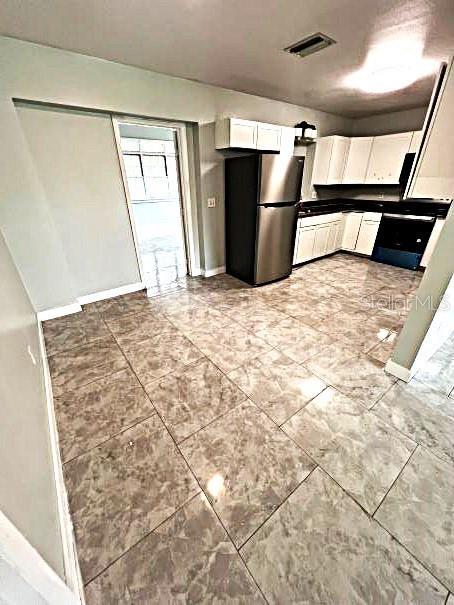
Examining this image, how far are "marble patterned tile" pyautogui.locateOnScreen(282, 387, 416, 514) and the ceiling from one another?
2773 mm

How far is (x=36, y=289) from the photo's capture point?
2.62 meters

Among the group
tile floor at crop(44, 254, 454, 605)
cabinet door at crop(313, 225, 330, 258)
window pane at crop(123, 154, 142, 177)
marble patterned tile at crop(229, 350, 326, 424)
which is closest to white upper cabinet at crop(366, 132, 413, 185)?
cabinet door at crop(313, 225, 330, 258)

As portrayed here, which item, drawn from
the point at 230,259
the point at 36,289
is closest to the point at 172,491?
the point at 36,289

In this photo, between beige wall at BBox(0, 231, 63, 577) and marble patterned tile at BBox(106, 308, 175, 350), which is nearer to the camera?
beige wall at BBox(0, 231, 63, 577)

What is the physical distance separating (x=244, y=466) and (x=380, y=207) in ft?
16.0

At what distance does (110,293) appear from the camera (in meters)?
3.25

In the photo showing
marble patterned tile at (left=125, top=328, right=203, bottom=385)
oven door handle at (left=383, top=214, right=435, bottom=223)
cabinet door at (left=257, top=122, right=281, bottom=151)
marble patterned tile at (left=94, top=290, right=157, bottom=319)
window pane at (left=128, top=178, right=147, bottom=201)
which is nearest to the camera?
marble patterned tile at (left=125, top=328, right=203, bottom=385)

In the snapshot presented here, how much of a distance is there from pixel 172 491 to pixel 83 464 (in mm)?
547

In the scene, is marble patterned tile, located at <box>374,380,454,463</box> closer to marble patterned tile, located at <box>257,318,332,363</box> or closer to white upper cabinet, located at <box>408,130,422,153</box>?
marble patterned tile, located at <box>257,318,332,363</box>

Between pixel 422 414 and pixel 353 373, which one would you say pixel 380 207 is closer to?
pixel 353 373

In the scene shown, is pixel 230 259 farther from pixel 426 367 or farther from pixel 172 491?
pixel 172 491

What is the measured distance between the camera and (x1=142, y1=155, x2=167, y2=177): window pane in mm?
6136

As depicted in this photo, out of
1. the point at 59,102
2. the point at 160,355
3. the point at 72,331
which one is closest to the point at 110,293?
the point at 72,331

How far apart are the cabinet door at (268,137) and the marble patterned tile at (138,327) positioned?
2696 mm
